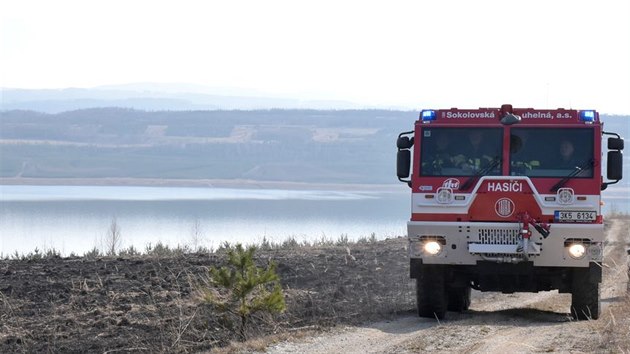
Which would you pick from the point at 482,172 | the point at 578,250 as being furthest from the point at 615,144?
the point at 482,172

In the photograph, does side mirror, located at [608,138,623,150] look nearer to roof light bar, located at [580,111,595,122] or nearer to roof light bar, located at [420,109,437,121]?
roof light bar, located at [580,111,595,122]

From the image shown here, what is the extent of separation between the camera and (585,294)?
18.7 meters

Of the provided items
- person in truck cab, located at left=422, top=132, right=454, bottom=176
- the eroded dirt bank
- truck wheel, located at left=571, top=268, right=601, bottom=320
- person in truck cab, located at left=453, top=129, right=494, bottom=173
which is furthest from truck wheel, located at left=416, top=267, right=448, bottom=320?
truck wheel, located at left=571, top=268, right=601, bottom=320

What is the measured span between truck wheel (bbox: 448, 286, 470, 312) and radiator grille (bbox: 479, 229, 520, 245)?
1712mm

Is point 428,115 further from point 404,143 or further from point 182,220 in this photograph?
point 182,220

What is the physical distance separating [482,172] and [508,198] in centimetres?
54

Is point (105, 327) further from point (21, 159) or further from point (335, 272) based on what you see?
point (21, 159)

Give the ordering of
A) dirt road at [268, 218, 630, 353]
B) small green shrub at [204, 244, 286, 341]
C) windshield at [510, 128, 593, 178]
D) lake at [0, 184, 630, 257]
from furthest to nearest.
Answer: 1. lake at [0, 184, 630, 257]
2. windshield at [510, 128, 593, 178]
3. small green shrub at [204, 244, 286, 341]
4. dirt road at [268, 218, 630, 353]

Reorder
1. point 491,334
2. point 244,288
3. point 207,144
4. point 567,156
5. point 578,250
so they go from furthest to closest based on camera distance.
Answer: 1. point 207,144
2. point 567,156
3. point 578,250
4. point 244,288
5. point 491,334

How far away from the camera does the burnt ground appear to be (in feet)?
61.1

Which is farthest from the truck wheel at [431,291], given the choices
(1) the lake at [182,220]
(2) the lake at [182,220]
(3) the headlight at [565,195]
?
(2) the lake at [182,220]

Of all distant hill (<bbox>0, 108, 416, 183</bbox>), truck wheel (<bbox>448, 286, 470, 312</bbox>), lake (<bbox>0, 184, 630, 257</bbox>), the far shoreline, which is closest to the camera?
truck wheel (<bbox>448, 286, 470, 312</bbox>)

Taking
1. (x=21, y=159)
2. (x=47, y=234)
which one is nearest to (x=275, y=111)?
(x=21, y=159)

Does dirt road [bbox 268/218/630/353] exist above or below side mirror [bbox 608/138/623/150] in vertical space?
below
